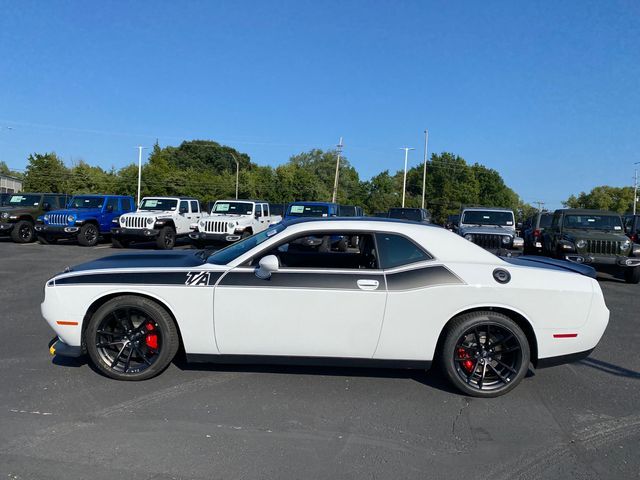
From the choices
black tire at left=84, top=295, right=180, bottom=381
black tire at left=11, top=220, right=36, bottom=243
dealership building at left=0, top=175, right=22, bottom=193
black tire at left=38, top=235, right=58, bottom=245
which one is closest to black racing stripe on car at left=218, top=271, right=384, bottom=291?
black tire at left=84, top=295, right=180, bottom=381

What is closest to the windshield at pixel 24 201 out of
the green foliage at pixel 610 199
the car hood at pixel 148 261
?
the car hood at pixel 148 261

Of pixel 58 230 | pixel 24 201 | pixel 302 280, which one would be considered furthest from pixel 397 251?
pixel 24 201

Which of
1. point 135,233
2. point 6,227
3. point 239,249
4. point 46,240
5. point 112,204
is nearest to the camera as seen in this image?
point 239,249

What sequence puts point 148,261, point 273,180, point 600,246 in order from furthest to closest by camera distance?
1. point 273,180
2. point 600,246
3. point 148,261

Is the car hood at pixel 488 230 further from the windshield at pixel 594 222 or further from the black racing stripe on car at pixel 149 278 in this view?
the black racing stripe on car at pixel 149 278

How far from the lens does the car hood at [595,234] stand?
11.9 metres

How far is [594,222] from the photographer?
13.0 metres

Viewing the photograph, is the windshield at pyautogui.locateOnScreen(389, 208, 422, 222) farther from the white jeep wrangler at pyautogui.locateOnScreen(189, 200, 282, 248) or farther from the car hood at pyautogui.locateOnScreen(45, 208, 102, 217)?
the car hood at pyautogui.locateOnScreen(45, 208, 102, 217)

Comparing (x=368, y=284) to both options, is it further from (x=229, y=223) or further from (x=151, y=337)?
(x=229, y=223)

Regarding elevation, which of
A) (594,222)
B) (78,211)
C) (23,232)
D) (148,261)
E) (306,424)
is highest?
(594,222)

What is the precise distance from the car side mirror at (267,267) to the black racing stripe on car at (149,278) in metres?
0.36

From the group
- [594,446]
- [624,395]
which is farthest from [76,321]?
[624,395]

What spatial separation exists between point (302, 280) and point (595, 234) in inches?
418

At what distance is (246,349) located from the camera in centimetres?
425
